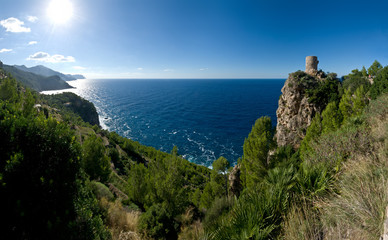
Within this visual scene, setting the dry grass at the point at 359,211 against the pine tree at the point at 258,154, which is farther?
the pine tree at the point at 258,154

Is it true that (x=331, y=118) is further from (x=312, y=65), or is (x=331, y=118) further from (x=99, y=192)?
(x=99, y=192)

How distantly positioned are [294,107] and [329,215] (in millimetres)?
31150

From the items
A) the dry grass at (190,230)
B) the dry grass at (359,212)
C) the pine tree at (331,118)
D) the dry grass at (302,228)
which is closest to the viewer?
the dry grass at (359,212)

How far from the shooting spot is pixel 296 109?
101ft

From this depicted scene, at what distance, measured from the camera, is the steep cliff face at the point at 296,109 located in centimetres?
2902

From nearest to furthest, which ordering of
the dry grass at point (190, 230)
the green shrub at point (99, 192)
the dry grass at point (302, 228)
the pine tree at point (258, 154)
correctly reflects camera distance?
the dry grass at point (302, 228) → the dry grass at point (190, 230) → the green shrub at point (99, 192) → the pine tree at point (258, 154)

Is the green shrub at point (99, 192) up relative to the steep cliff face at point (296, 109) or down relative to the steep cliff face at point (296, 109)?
down

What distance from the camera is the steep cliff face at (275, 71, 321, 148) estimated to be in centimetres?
2902

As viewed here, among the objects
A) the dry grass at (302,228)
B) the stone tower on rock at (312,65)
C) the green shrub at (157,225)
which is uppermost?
the stone tower on rock at (312,65)

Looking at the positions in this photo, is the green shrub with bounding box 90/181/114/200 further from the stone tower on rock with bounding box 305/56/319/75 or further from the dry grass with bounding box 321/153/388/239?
the stone tower on rock with bounding box 305/56/319/75

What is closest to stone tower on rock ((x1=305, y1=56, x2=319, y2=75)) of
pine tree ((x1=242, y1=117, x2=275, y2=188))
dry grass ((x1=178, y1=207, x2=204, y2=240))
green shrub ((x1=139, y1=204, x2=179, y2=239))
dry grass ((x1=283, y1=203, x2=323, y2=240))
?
pine tree ((x1=242, y1=117, x2=275, y2=188))

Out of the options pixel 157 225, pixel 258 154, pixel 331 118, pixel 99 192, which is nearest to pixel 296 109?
pixel 331 118

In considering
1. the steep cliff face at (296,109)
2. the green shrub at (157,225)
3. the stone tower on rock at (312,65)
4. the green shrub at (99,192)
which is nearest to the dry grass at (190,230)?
the green shrub at (157,225)

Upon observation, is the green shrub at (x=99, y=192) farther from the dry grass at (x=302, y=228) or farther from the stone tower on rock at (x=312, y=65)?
the stone tower on rock at (x=312, y=65)
